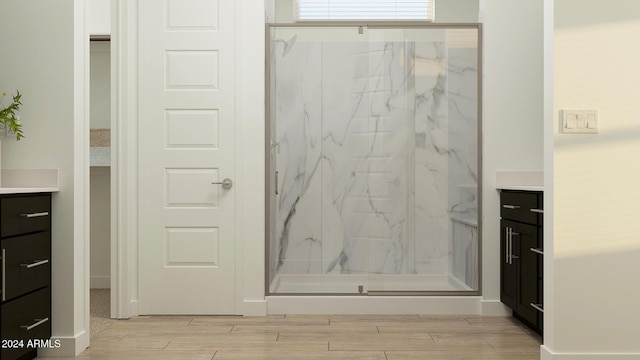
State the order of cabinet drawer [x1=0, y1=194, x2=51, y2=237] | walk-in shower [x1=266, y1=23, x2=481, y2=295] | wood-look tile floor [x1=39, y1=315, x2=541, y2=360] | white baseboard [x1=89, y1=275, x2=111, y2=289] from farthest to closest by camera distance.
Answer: white baseboard [x1=89, y1=275, x2=111, y2=289], walk-in shower [x1=266, y1=23, x2=481, y2=295], wood-look tile floor [x1=39, y1=315, x2=541, y2=360], cabinet drawer [x1=0, y1=194, x2=51, y2=237]

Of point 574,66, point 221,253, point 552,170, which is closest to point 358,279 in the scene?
point 221,253

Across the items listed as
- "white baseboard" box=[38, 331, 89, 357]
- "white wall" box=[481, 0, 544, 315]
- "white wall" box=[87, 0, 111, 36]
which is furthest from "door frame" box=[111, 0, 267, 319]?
"white wall" box=[481, 0, 544, 315]

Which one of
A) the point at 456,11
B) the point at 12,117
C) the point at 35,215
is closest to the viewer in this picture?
the point at 35,215

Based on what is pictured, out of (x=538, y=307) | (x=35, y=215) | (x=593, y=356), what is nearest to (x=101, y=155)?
(x=35, y=215)

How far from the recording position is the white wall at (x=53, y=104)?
330 centimetres

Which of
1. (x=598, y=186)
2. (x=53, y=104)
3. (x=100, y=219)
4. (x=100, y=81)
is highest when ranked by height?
(x=100, y=81)

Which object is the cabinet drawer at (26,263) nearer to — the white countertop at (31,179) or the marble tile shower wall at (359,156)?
the white countertop at (31,179)

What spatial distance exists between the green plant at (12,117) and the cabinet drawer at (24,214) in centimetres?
37

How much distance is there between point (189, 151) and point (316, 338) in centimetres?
154

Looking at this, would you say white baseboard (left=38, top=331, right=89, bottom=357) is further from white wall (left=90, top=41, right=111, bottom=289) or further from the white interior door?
white wall (left=90, top=41, right=111, bottom=289)

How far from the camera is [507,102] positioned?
4379 mm

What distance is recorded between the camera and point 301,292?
443cm

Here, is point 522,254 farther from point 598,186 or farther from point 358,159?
point 358,159

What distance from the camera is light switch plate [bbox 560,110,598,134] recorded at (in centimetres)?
299
